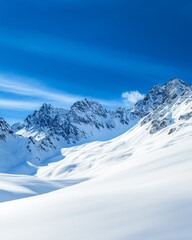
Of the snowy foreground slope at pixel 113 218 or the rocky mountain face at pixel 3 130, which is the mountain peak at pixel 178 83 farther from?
the snowy foreground slope at pixel 113 218

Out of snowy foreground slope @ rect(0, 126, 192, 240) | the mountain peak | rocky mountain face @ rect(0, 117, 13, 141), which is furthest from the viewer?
the mountain peak

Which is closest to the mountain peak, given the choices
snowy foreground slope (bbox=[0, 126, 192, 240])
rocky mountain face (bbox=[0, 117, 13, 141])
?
rocky mountain face (bbox=[0, 117, 13, 141])

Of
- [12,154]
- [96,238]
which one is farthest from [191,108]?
[96,238]

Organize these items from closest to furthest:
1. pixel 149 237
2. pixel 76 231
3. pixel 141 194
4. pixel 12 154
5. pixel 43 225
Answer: pixel 149 237 → pixel 76 231 → pixel 43 225 → pixel 141 194 → pixel 12 154

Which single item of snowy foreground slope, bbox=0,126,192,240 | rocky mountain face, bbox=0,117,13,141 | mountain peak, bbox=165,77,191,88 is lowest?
snowy foreground slope, bbox=0,126,192,240

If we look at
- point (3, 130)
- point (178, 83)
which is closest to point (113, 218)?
point (3, 130)

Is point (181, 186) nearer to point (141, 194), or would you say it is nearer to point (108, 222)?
point (141, 194)

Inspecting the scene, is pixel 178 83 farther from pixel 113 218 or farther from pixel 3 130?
pixel 113 218

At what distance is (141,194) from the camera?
6.18 metres

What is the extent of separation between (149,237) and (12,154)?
143 metres

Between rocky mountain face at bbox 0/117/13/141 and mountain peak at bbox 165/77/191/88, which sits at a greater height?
mountain peak at bbox 165/77/191/88

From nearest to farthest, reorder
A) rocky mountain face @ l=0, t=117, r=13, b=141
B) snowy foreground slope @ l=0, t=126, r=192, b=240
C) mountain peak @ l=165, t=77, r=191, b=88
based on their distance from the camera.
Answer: snowy foreground slope @ l=0, t=126, r=192, b=240
rocky mountain face @ l=0, t=117, r=13, b=141
mountain peak @ l=165, t=77, r=191, b=88

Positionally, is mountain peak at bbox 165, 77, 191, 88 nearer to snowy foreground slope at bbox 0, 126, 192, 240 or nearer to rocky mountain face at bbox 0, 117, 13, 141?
rocky mountain face at bbox 0, 117, 13, 141

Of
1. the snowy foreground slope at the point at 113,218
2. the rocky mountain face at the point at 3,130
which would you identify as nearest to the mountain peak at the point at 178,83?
the rocky mountain face at the point at 3,130
